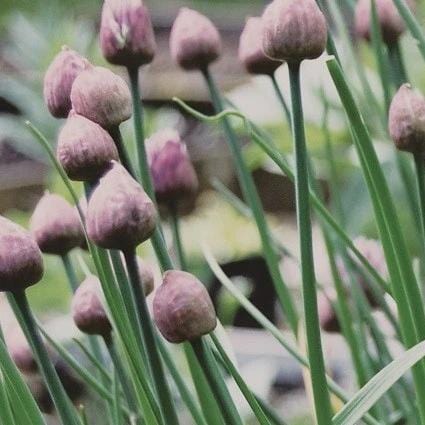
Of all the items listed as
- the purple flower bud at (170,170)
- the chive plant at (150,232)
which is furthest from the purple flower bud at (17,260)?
the purple flower bud at (170,170)

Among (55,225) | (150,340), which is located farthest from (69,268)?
(150,340)

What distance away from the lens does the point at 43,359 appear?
0.91 feet

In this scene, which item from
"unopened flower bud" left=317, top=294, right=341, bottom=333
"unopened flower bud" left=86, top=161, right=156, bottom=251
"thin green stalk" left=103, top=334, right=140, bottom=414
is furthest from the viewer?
"unopened flower bud" left=317, top=294, right=341, bottom=333

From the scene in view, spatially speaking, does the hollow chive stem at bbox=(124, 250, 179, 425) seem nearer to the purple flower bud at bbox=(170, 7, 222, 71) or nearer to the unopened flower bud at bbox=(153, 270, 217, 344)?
the unopened flower bud at bbox=(153, 270, 217, 344)

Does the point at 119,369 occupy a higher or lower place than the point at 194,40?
lower

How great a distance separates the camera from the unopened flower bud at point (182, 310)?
250 millimetres

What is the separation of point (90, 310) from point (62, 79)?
Answer: 0.09 metres

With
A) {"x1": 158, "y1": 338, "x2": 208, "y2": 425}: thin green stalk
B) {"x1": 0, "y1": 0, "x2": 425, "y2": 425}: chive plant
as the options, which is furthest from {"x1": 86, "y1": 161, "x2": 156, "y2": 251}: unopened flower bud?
{"x1": 158, "y1": 338, "x2": 208, "y2": 425}: thin green stalk

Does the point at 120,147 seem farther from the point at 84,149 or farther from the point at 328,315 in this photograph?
the point at 328,315

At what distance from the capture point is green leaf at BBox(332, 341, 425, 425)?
0.24 m

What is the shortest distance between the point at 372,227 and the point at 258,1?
1.17m

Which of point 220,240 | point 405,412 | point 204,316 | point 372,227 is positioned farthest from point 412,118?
point 220,240

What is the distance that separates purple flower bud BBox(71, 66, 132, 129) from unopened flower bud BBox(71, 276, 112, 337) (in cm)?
9

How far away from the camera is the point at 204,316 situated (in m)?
0.25
